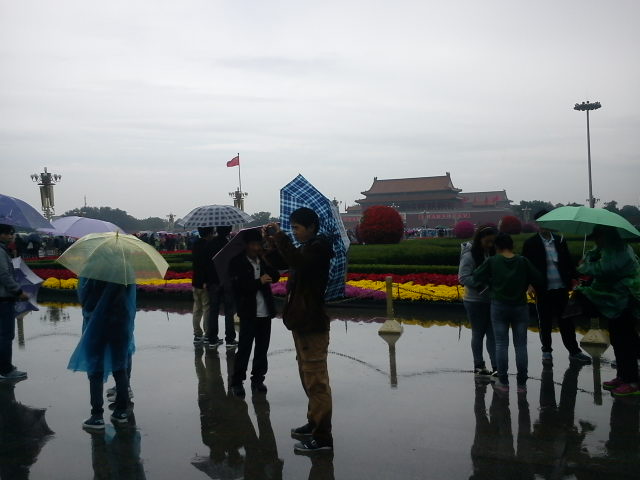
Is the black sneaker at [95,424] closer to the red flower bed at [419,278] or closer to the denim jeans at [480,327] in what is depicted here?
the denim jeans at [480,327]

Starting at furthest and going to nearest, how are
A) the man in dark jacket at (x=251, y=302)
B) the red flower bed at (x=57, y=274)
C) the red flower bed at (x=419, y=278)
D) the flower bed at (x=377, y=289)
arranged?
the red flower bed at (x=57, y=274) → the red flower bed at (x=419, y=278) → the flower bed at (x=377, y=289) → the man in dark jacket at (x=251, y=302)

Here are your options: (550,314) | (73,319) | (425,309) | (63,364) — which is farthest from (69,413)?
(425,309)

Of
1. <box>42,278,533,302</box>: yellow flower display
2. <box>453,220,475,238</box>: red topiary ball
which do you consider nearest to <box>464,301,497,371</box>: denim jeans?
<box>42,278,533,302</box>: yellow flower display

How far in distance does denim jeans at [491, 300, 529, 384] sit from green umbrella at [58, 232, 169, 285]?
2.54 m

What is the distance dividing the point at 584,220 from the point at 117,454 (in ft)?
11.9

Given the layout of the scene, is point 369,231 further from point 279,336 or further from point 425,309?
point 279,336

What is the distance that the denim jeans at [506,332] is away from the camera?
15.4 feet

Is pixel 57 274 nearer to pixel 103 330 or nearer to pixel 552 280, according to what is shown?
pixel 103 330

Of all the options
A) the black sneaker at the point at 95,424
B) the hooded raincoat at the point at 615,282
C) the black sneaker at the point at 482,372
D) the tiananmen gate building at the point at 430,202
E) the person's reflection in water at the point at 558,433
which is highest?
the tiananmen gate building at the point at 430,202

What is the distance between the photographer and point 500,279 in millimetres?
4656

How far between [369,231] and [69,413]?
67.4 ft

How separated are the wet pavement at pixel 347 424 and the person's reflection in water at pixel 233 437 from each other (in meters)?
0.01

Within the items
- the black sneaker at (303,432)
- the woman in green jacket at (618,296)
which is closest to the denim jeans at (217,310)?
the black sneaker at (303,432)

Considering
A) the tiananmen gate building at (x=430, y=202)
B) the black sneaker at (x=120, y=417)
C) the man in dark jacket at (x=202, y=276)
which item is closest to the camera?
the black sneaker at (x=120, y=417)
